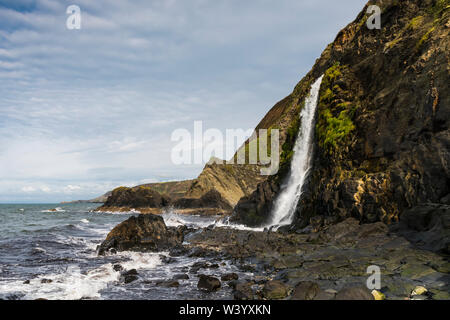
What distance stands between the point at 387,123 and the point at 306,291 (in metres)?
15.1

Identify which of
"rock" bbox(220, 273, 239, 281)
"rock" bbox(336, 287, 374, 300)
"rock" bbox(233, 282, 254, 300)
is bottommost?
"rock" bbox(220, 273, 239, 281)

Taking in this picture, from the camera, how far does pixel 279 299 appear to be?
29.9 ft

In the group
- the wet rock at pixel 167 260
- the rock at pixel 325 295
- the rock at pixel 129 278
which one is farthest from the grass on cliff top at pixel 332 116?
the rock at pixel 129 278

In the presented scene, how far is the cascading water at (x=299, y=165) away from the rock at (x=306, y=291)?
2025cm

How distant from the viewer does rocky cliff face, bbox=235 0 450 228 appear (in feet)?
50.5

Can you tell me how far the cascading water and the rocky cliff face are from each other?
245 cm

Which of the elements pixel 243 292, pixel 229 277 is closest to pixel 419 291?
pixel 243 292

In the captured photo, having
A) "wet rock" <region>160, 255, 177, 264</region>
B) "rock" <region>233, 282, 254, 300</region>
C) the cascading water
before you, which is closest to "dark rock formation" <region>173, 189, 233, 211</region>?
the cascading water

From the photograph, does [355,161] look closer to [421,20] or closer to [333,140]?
[333,140]

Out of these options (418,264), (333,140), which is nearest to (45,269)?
(418,264)

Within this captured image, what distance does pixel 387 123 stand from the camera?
19.4 meters

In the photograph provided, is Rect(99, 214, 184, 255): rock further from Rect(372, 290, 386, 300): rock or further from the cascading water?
Rect(372, 290, 386, 300): rock

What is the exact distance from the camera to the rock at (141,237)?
20.3 m

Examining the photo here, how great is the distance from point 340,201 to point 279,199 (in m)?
12.7
